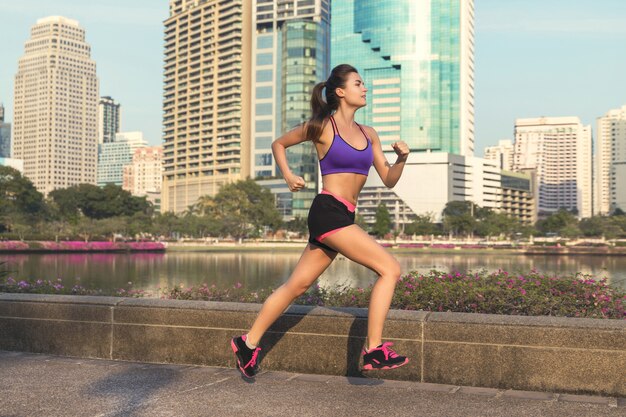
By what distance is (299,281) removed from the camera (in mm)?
4539

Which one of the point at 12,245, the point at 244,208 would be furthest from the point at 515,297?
the point at 244,208

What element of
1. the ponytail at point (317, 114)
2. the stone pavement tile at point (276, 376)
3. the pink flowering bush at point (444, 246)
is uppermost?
the ponytail at point (317, 114)

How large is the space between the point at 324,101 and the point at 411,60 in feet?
538

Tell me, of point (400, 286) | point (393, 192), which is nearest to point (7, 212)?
point (400, 286)

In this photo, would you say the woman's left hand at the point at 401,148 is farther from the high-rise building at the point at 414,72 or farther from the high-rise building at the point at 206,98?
the high-rise building at the point at 206,98

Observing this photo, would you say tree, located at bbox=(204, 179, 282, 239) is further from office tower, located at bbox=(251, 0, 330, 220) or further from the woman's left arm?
the woman's left arm

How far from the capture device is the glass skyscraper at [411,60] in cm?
16250

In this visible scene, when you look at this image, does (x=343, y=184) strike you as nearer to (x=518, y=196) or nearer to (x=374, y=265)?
(x=374, y=265)

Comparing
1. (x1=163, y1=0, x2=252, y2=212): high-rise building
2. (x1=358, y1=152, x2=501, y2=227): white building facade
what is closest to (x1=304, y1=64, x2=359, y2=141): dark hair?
(x1=358, y1=152, x2=501, y2=227): white building facade

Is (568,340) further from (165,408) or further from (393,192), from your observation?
(393,192)

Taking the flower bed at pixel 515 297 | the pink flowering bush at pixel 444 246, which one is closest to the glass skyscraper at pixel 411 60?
the pink flowering bush at pixel 444 246

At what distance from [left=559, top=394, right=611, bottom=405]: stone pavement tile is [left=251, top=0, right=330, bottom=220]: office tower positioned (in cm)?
14798

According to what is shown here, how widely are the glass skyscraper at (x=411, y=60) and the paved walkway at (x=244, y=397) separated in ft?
520

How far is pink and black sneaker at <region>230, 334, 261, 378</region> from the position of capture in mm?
4613
